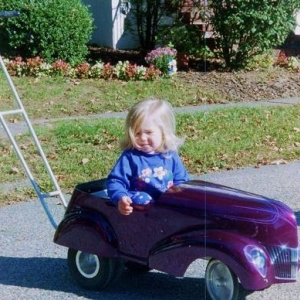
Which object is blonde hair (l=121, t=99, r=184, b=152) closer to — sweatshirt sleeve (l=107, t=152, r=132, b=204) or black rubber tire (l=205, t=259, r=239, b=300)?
sweatshirt sleeve (l=107, t=152, r=132, b=204)

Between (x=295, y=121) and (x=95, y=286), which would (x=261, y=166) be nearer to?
(x=295, y=121)

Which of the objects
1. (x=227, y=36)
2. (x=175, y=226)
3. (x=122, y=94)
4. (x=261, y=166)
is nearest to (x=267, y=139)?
(x=261, y=166)

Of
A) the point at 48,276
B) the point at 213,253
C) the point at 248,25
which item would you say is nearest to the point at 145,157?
the point at 213,253

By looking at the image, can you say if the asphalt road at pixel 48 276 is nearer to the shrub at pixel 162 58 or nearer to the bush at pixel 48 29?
the shrub at pixel 162 58

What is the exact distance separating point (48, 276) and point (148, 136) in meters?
1.19

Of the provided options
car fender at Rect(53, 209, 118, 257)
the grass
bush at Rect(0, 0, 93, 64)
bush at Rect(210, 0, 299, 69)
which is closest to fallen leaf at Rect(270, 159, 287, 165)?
the grass

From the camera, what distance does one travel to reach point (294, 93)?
43.7 feet

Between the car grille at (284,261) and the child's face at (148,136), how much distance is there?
2.99 ft

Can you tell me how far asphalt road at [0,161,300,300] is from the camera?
17.0 ft

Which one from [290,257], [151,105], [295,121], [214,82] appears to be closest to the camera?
[290,257]

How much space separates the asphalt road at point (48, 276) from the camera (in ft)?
17.0

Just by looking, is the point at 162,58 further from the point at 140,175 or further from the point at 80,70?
the point at 140,175

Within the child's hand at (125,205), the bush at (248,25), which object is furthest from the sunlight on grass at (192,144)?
the child's hand at (125,205)

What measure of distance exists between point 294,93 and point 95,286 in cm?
865
